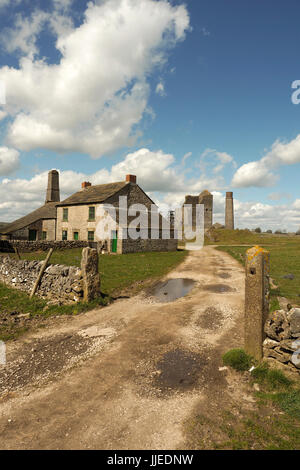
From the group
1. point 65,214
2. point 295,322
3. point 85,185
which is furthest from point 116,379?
point 85,185

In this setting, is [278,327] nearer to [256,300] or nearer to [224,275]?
[256,300]

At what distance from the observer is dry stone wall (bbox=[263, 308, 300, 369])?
4.85 m

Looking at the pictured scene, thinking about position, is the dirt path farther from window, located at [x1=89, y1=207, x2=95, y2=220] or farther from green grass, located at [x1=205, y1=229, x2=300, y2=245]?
green grass, located at [x1=205, y1=229, x2=300, y2=245]

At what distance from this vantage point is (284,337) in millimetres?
5062

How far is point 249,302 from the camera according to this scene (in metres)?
5.72

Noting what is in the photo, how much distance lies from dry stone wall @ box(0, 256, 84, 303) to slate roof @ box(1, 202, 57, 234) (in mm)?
25452

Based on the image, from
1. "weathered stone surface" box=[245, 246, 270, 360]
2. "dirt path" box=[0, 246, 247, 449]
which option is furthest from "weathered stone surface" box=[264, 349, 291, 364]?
"dirt path" box=[0, 246, 247, 449]

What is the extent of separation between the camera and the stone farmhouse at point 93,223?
28.7m

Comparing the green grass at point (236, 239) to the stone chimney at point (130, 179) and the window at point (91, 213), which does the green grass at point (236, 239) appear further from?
the window at point (91, 213)

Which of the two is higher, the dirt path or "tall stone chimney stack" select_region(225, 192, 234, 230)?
"tall stone chimney stack" select_region(225, 192, 234, 230)

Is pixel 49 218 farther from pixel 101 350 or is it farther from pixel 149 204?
pixel 101 350

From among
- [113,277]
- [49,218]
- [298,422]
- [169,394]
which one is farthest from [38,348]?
[49,218]

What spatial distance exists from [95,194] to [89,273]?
25501mm
